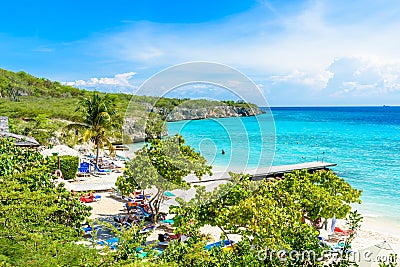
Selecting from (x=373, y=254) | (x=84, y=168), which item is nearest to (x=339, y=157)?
(x=84, y=168)

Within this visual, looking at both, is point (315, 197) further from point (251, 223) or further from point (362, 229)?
point (362, 229)

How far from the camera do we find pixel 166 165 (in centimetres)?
1190

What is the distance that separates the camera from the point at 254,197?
24.1ft

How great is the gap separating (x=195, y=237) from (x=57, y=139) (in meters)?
29.7

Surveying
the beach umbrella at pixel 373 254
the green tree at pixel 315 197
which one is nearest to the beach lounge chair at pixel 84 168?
the green tree at pixel 315 197

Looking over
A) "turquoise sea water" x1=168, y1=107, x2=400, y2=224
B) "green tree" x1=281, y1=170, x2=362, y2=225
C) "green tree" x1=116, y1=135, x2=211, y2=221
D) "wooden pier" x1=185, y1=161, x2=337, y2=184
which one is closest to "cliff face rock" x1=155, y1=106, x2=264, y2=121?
"turquoise sea water" x1=168, y1=107, x2=400, y2=224

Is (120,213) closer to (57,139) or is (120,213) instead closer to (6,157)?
(6,157)

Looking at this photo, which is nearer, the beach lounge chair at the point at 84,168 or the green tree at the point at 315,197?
the green tree at the point at 315,197

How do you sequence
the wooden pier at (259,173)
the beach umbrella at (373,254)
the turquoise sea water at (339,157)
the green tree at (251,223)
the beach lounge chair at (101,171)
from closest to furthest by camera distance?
the green tree at (251,223) < the beach umbrella at (373,254) < the turquoise sea water at (339,157) < the wooden pier at (259,173) < the beach lounge chair at (101,171)

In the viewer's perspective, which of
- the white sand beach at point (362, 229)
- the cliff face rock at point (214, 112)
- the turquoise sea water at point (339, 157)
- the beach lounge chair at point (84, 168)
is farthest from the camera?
the beach lounge chair at point (84, 168)

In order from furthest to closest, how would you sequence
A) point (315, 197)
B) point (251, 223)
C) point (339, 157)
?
1. point (339, 157)
2. point (315, 197)
3. point (251, 223)

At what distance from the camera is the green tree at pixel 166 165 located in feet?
38.8

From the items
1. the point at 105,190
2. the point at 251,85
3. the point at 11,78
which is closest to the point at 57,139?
the point at 105,190

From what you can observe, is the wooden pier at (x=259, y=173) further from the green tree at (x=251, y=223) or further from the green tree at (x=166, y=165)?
the green tree at (x=251, y=223)
